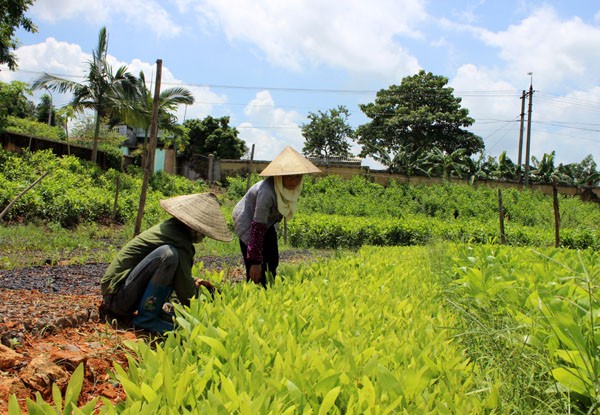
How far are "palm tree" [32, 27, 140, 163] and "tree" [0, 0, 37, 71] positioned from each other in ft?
7.68

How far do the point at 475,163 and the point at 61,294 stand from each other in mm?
27766

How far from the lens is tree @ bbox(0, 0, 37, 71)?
15.4 meters

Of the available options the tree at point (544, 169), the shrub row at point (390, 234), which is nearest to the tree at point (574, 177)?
the tree at point (544, 169)

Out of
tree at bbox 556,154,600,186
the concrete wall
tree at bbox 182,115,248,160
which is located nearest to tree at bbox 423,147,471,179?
the concrete wall

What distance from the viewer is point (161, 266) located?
10.7 ft

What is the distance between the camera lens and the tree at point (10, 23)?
50.5ft

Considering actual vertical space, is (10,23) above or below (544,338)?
above

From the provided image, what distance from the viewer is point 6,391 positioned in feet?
6.83

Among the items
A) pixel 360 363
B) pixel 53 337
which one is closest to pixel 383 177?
pixel 53 337

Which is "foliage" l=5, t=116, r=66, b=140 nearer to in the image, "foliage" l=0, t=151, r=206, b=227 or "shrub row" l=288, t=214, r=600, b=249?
"foliage" l=0, t=151, r=206, b=227

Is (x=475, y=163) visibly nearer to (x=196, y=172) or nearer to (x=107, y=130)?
(x=196, y=172)

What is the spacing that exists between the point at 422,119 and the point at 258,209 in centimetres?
3348

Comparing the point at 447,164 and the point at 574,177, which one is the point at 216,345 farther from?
the point at 574,177

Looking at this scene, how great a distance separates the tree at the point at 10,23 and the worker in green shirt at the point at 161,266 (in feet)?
51.9
